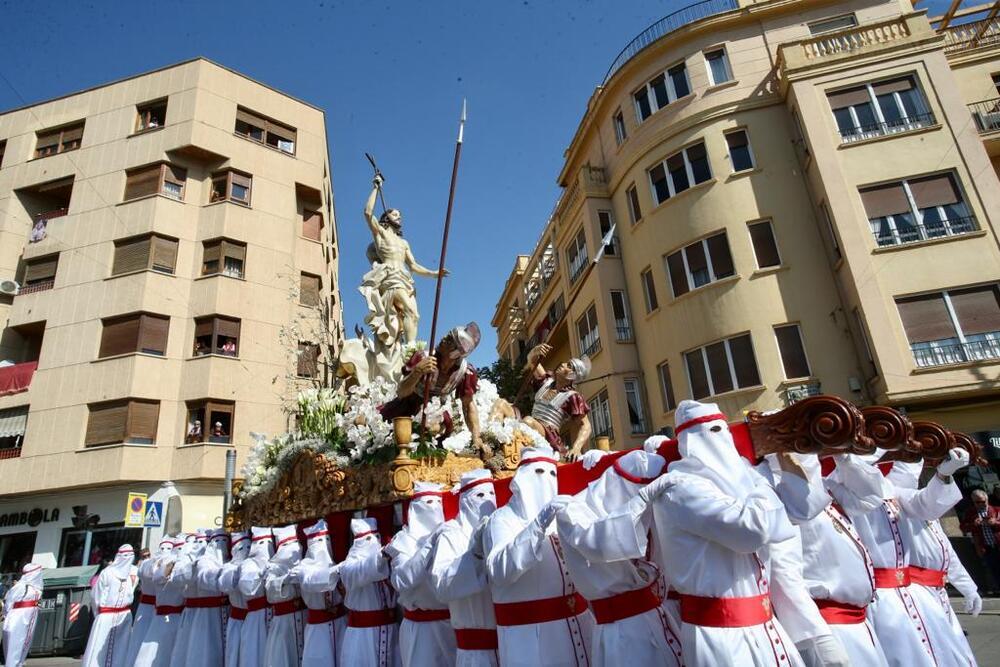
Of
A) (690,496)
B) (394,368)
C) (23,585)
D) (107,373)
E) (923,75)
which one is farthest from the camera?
(107,373)

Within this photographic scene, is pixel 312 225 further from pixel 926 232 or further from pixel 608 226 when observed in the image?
pixel 926 232

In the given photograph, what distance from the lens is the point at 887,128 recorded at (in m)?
15.5

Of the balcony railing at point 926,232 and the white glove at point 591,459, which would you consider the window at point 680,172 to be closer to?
the balcony railing at point 926,232

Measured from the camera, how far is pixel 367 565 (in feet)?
17.4

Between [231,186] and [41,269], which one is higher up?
[231,186]

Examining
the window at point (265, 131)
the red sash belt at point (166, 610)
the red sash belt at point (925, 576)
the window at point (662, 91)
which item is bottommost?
the red sash belt at point (925, 576)

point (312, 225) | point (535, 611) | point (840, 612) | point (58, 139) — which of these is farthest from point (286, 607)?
point (58, 139)

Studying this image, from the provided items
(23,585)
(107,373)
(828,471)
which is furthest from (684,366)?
(107,373)

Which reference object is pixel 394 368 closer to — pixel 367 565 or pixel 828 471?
pixel 367 565

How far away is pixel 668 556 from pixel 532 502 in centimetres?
105

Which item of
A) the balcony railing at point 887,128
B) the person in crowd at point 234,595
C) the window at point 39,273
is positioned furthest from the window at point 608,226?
the window at point 39,273

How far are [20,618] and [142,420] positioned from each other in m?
9.28

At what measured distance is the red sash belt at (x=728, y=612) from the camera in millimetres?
2992

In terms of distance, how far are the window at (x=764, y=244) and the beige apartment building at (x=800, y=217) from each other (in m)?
0.08
